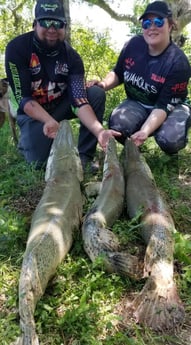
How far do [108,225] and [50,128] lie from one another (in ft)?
5.24

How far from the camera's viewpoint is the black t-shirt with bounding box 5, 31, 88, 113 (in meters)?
4.67

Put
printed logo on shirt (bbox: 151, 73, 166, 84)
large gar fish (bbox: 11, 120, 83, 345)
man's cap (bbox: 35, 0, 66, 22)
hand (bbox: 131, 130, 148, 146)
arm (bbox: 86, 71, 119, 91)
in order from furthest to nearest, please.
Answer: arm (bbox: 86, 71, 119, 91), printed logo on shirt (bbox: 151, 73, 166, 84), hand (bbox: 131, 130, 148, 146), man's cap (bbox: 35, 0, 66, 22), large gar fish (bbox: 11, 120, 83, 345)

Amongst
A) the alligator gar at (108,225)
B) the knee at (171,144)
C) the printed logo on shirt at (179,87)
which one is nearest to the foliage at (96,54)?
the printed logo on shirt at (179,87)

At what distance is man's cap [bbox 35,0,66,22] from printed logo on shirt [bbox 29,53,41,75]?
42cm

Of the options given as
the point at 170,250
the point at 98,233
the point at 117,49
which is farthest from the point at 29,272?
the point at 117,49

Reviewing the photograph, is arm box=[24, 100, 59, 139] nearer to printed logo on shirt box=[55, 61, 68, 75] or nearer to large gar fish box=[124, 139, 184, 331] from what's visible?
printed logo on shirt box=[55, 61, 68, 75]

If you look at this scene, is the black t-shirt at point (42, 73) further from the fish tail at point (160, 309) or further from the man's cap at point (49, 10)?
the fish tail at point (160, 309)

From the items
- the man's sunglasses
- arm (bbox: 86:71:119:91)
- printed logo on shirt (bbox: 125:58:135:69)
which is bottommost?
arm (bbox: 86:71:119:91)

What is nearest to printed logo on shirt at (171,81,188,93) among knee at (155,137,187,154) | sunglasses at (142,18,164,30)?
knee at (155,137,187,154)

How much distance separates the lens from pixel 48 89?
4.96 m

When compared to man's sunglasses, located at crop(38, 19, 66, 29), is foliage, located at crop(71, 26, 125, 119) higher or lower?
lower

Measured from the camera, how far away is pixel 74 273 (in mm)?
2967

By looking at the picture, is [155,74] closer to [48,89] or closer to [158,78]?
[158,78]

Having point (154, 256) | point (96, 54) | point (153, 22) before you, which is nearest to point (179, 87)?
point (153, 22)
